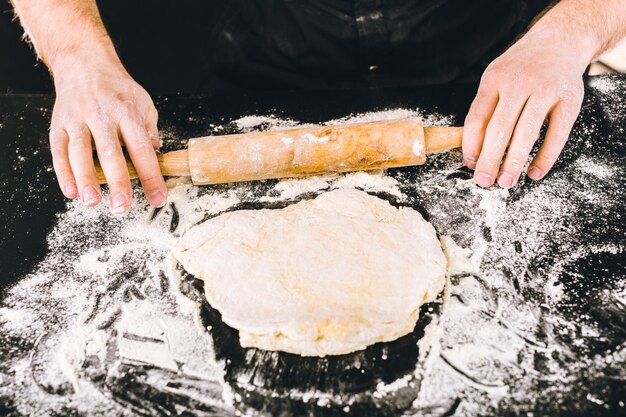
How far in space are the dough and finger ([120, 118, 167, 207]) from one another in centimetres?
15

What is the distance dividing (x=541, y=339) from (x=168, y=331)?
2.92ft

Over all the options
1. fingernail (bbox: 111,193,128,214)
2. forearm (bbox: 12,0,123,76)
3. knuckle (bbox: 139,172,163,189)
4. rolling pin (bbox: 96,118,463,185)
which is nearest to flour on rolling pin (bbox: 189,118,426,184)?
rolling pin (bbox: 96,118,463,185)

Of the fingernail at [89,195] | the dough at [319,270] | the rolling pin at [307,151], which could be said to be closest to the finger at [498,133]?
the rolling pin at [307,151]

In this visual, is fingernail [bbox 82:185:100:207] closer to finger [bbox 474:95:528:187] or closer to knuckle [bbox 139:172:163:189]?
knuckle [bbox 139:172:163:189]

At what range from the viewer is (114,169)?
4.74ft

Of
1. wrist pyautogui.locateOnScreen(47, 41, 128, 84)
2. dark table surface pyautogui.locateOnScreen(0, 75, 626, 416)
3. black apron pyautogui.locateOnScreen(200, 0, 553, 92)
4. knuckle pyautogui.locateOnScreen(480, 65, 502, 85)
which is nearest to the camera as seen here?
dark table surface pyautogui.locateOnScreen(0, 75, 626, 416)

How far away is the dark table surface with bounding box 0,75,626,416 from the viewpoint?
3.87 feet

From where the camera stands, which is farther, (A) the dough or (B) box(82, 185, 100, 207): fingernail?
→ (B) box(82, 185, 100, 207): fingernail

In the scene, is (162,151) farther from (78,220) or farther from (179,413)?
(179,413)

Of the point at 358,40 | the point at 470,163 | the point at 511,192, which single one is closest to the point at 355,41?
the point at 358,40

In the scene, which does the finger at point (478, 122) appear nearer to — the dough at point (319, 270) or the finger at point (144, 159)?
the dough at point (319, 270)

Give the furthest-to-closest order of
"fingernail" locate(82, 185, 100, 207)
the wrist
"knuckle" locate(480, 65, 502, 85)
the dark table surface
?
the wrist
"knuckle" locate(480, 65, 502, 85)
"fingernail" locate(82, 185, 100, 207)
the dark table surface

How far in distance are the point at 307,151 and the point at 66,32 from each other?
3.10ft

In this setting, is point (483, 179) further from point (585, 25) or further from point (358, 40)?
point (358, 40)
